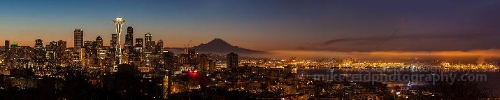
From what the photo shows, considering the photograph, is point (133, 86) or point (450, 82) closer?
point (450, 82)

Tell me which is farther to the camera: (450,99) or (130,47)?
(130,47)

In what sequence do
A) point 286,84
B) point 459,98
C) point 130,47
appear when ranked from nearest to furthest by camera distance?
point 459,98 → point 286,84 → point 130,47

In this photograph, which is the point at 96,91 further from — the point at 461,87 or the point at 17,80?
the point at 17,80

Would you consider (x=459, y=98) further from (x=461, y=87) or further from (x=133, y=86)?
(x=133, y=86)

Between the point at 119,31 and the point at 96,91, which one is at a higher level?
the point at 119,31

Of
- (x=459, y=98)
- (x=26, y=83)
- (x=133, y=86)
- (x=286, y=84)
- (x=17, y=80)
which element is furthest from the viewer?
(x=286, y=84)

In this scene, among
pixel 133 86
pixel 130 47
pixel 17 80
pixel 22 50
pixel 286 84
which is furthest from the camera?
pixel 130 47

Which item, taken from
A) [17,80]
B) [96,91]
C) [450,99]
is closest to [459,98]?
[450,99]

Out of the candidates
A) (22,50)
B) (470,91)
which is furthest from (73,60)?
(470,91)

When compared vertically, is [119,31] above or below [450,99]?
above
